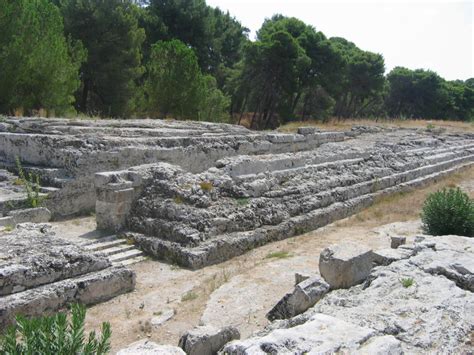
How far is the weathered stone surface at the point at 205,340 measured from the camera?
435 centimetres

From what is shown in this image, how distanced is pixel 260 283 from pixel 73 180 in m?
4.85

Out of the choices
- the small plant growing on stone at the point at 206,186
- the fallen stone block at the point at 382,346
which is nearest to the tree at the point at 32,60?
the small plant growing on stone at the point at 206,186

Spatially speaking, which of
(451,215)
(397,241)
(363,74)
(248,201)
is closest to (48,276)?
(248,201)

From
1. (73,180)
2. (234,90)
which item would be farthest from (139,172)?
(234,90)

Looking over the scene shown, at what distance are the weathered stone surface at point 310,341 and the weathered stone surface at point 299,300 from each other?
1.60m

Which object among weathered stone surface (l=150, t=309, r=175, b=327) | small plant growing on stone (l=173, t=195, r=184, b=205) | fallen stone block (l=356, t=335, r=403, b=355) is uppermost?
fallen stone block (l=356, t=335, r=403, b=355)

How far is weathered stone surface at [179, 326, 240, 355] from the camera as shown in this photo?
4.35 m

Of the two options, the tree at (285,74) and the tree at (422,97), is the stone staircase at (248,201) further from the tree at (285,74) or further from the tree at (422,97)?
the tree at (422,97)

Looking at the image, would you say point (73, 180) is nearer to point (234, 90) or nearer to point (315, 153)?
point (315, 153)

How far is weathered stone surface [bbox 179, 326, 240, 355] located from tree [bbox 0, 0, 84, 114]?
14334 millimetres

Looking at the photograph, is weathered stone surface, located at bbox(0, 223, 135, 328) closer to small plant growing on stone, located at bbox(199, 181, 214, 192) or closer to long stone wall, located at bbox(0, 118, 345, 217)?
small plant growing on stone, located at bbox(199, 181, 214, 192)

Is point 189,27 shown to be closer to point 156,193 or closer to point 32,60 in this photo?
point 32,60

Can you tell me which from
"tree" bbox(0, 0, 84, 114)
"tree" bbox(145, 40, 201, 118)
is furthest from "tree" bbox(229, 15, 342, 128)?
"tree" bbox(0, 0, 84, 114)

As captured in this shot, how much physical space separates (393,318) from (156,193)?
5.48 metres
